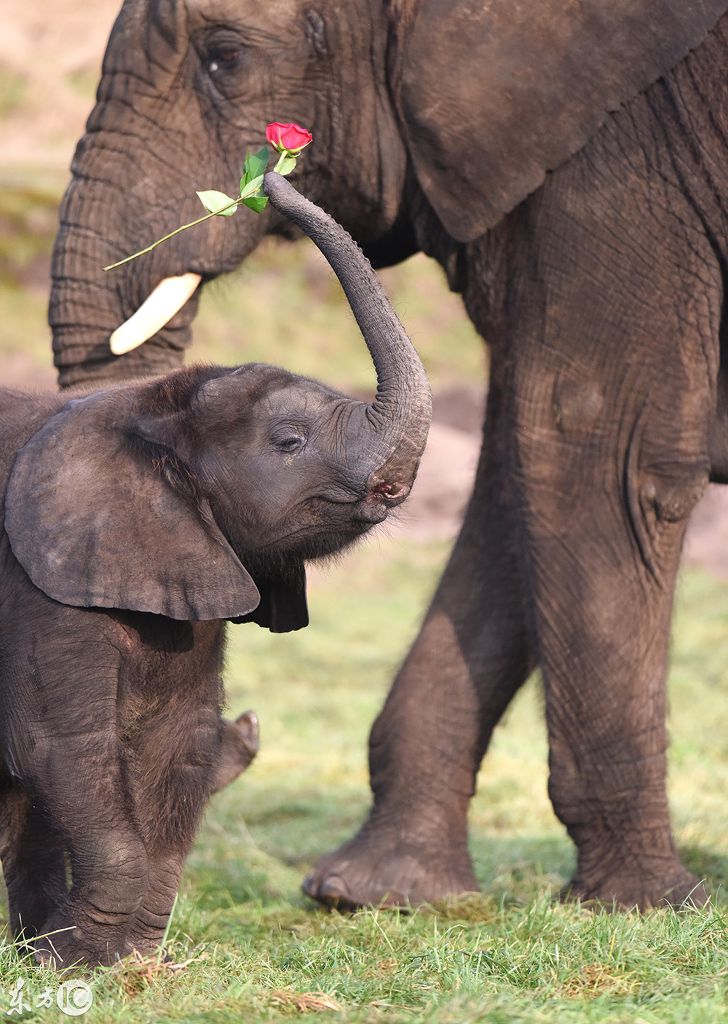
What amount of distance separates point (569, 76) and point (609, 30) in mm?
174

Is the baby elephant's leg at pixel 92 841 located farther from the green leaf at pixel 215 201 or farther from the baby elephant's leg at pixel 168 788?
the green leaf at pixel 215 201

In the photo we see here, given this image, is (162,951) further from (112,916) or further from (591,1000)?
(591,1000)

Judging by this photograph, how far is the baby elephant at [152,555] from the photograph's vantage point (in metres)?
4.42

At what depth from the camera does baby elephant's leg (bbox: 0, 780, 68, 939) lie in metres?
5.04

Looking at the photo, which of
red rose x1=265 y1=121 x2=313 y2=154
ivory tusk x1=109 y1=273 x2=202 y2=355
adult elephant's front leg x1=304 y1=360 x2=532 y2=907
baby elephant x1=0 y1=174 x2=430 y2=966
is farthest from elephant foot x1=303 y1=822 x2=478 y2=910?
red rose x1=265 y1=121 x2=313 y2=154

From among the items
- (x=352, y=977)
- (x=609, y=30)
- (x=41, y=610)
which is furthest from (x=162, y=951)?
(x=609, y=30)

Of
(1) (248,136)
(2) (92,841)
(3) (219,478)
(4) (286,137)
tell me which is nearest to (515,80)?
(1) (248,136)

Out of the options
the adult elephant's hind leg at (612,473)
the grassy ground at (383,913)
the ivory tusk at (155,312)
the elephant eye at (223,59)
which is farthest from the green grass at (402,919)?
the elephant eye at (223,59)

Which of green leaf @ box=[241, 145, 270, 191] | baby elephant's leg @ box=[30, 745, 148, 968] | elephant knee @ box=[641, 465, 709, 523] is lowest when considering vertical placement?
baby elephant's leg @ box=[30, 745, 148, 968]

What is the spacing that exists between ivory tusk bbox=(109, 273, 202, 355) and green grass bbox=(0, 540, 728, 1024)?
1367 mm

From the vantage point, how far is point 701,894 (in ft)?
18.3

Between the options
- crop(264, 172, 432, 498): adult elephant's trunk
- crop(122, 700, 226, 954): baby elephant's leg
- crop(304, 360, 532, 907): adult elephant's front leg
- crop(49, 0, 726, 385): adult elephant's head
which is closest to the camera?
crop(264, 172, 432, 498): adult elephant's trunk

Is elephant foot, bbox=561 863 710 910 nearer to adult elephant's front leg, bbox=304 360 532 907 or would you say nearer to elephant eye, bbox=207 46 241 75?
adult elephant's front leg, bbox=304 360 532 907
